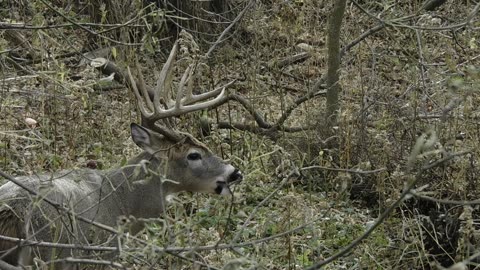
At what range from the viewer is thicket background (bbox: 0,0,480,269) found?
18.9ft

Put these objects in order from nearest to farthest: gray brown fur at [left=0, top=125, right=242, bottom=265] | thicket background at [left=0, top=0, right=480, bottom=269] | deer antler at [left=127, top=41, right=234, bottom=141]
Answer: gray brown fur at [left=0, top=125, right=242, bottom=265] → thicket background at [left=0, top=0, right=480, bottom=269] → deer antler at [left=127, top=41, right=234, bottom=141]

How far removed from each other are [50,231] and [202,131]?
3025 mm

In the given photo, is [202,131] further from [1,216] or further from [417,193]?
[417,193]

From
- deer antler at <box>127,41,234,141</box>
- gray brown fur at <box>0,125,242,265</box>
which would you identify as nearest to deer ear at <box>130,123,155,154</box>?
gray brown fur at <box>0,125,242,265</box>

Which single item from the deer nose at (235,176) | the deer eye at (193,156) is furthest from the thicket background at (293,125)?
the deer eye at (193,156)

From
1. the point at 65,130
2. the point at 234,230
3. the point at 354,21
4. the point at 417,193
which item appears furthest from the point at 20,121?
the point at 417,193

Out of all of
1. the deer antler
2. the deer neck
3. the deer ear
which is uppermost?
the deer antler

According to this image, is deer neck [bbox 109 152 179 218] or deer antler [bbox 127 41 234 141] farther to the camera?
deer antler [bbox 127 41 234 141]

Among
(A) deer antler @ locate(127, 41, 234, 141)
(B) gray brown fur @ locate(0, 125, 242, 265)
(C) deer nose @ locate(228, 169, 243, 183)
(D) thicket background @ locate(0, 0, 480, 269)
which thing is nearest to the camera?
(B) gray brown fur @ locate(0, 125, 242, 265)

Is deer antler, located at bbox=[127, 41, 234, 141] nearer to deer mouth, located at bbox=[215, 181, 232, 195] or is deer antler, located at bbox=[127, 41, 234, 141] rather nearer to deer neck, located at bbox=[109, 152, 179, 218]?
deer neck, located at bbox=[109, 152, 179, 218]

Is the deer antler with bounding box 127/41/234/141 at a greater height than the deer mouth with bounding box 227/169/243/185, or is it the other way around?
the deer antler with bounding box 127/41/234/141

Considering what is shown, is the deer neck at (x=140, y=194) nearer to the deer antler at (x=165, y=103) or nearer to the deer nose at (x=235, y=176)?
the deer antler at (x=165, y=103)

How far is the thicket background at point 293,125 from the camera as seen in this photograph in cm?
577

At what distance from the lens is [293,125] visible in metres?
8.14
